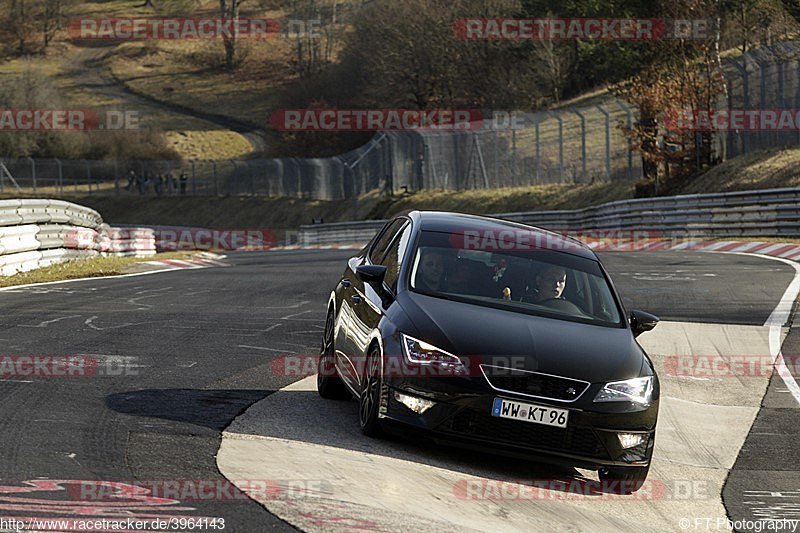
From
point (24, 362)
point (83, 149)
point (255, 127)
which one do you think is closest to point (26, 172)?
point (83, 149)

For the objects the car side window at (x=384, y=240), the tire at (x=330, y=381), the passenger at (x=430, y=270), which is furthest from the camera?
the car side window at (x=384, y=240)

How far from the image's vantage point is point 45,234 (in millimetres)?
23062

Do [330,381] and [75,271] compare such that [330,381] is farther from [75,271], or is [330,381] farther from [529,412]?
[75,271]

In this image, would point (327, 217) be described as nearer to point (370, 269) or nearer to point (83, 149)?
point (83, 149)

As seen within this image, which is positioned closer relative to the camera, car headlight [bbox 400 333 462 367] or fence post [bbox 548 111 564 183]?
car headlight [bbox 400 333 462 367]

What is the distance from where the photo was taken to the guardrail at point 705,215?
29.9 meters

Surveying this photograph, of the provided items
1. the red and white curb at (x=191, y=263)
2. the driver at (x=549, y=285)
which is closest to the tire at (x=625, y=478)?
the driver at (x=549, y=285)

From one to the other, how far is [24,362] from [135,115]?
93901 mm

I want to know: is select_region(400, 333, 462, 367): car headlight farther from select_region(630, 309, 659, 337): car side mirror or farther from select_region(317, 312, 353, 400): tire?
select_region(630, 309, 659, 337): car side mirror

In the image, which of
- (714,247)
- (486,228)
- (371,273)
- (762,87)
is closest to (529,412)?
(371,273)

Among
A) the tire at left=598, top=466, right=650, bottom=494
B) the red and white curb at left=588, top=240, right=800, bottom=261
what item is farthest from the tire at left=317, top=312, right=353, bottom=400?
the red and white curb at left=588, top=240, right=800, bottom=261

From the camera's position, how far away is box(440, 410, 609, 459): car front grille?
725 cm

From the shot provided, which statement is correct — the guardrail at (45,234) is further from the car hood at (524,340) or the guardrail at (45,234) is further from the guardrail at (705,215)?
the guardrail at (705,215)

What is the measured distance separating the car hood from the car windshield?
0.20 metres
